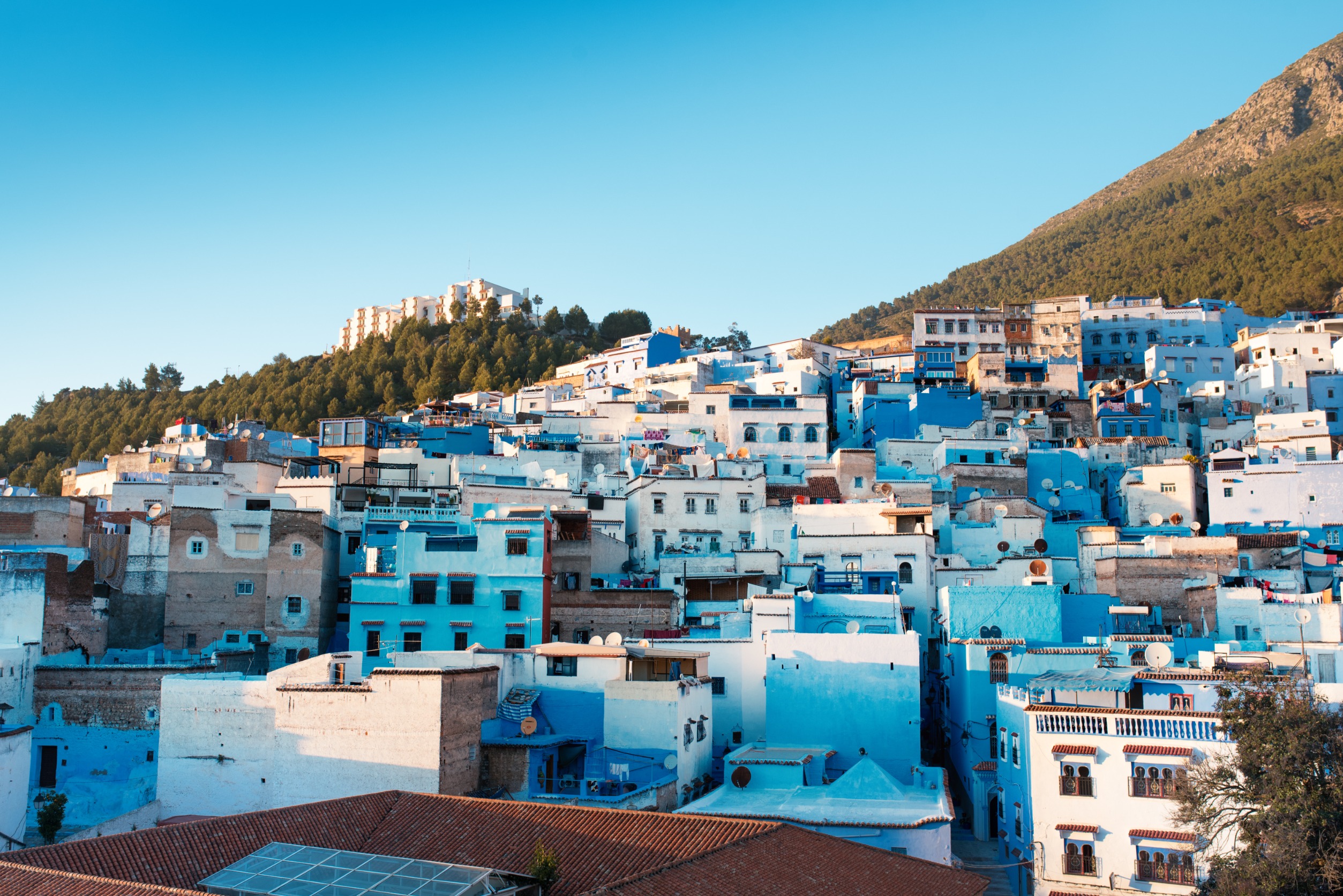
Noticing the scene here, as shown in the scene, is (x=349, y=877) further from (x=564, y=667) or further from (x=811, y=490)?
(x=811, y=490)

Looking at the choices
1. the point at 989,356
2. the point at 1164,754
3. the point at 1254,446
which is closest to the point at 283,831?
the point at 1164,754

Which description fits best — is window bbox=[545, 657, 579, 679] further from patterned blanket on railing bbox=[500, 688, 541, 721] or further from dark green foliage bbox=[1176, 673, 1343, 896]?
dark green foliage bbox=[1176, 673, 1343, 896]

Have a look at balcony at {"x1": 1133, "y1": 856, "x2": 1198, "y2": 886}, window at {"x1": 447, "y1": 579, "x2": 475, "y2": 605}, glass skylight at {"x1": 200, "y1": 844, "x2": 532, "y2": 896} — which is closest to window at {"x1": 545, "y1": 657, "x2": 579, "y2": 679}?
window at {"x1": 447, "y1": 579, "x2": 475, "y2": 605}

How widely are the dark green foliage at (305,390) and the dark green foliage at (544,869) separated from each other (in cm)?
5899

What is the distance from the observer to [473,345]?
8656 cm

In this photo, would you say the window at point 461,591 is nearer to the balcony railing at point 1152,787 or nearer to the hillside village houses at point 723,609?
the hillside village houses at point 723,609

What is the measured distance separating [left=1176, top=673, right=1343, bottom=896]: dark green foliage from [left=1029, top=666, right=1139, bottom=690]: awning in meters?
4.15

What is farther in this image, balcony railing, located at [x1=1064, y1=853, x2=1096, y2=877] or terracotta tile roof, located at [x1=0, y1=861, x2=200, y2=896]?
balcony railing, located at [x1=1064, y1=853, x2=1096, y2=877]

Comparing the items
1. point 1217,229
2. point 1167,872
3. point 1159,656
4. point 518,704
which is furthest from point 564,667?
point 1217,229

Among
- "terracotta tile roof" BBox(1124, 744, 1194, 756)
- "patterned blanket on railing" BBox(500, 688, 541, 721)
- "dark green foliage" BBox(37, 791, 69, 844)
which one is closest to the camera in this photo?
"terracotta tile roof" BBox(1124, 744, 1194, 756)

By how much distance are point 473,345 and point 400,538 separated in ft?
176

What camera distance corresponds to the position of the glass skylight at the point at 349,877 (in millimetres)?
17734

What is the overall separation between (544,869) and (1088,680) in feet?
49.3

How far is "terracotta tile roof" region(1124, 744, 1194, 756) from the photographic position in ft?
75.5
